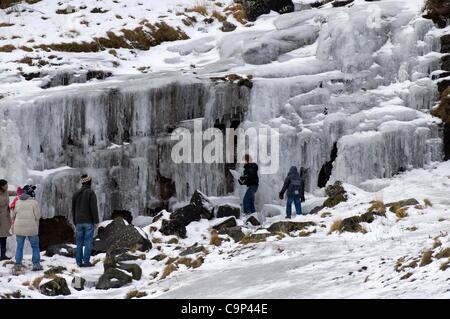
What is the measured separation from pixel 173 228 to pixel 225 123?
15.0ft

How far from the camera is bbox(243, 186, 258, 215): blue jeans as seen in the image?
16109 millimetres

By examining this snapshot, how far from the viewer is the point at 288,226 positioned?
12.6 m

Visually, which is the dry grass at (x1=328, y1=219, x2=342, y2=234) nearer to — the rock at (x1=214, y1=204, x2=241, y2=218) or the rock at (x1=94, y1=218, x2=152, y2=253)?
the rock at (x1=94, y1=218, x2=152, y2=253)

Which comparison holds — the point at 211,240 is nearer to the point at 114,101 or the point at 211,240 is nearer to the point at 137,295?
the point at 137,295

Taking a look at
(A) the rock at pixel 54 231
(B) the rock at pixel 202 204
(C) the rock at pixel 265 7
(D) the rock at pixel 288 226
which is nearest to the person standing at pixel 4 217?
(A) the rock at pixel 54 231

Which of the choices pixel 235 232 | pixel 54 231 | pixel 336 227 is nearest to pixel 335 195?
pixel 235 232

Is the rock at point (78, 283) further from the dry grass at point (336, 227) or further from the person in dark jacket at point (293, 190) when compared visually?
the person in dark jacket at point (293, 190)

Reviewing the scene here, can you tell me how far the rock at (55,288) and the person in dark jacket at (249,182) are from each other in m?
6.93

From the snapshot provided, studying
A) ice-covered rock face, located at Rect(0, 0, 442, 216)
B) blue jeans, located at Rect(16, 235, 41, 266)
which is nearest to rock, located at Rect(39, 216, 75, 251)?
ice-covered rock face, located at Rect(0, 0, 442, 216)

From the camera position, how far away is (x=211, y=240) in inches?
500

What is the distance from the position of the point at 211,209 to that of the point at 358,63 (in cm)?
629

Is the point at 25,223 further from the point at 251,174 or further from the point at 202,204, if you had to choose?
the point at 251,174

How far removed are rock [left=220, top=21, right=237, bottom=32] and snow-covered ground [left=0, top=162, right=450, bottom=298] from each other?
10572mm

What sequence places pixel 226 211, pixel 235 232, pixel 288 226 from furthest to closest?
1. pixel 226 211
2. pixel 235 232
3. pixel 288 226
